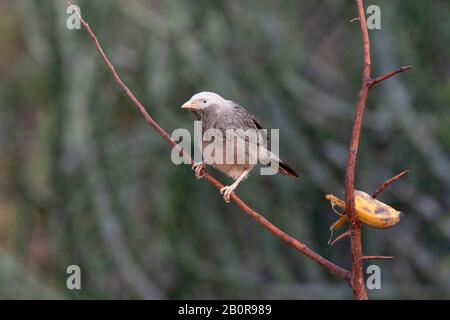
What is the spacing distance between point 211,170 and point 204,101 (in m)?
2.69

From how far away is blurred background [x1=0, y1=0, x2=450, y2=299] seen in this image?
A: 16.0 ft

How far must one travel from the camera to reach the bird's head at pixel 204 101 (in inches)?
93.8

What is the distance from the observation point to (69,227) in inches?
199

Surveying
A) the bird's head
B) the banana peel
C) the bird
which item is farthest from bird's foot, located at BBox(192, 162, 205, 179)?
the banana peel

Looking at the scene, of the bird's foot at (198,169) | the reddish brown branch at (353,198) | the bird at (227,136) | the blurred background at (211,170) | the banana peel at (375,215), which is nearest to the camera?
Result: the reddish brown branch at (353,198)

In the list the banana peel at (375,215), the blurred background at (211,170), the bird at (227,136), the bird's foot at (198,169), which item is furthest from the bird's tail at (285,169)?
the blurred background at (211,170)

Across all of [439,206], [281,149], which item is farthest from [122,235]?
[439,206]

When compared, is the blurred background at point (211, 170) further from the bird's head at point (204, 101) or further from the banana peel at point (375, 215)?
the banana peel at point (375, 215)

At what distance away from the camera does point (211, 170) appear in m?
5.11

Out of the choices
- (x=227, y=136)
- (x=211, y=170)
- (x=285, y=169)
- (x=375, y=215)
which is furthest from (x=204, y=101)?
(x=211, y=170)

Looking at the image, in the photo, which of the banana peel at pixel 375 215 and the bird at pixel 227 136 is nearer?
the banana peel at pixel 375 215

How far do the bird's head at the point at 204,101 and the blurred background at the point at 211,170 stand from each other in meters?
2.22
